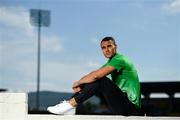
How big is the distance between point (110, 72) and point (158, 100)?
32.1 m

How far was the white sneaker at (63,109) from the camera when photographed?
16.9ft

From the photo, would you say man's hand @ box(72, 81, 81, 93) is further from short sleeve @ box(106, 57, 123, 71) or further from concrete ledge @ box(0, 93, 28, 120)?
concrete ledge @ box(0, 93, 28, 120)

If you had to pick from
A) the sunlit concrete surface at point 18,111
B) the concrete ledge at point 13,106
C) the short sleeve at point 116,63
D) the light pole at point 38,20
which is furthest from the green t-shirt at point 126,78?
the light pole at point 38,20

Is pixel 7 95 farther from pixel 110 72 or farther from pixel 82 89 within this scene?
pixel 110 72

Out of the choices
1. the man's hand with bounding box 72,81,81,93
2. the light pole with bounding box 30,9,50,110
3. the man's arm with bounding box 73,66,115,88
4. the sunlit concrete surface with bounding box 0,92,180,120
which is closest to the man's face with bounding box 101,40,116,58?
the man's arm with bounding box 73,66,115,88

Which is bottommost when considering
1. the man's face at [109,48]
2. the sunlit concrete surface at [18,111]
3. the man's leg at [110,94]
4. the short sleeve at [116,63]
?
the sunlit concrete surface at [18,111]

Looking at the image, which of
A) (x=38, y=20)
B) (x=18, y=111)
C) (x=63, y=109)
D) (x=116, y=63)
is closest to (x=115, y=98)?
(x=116, y=63)

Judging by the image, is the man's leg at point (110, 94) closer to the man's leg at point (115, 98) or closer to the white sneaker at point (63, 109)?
the man's leg at point (115, 98)

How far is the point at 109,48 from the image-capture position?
5.32 metres

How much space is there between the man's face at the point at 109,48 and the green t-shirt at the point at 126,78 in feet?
0.22

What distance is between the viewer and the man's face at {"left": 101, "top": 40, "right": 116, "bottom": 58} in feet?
17.4

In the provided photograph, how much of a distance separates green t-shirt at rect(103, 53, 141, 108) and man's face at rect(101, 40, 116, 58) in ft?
0.22

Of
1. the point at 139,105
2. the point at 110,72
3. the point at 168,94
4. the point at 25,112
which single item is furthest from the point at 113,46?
the point at 168,94

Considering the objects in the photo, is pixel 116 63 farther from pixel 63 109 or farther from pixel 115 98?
pixel 63 109
